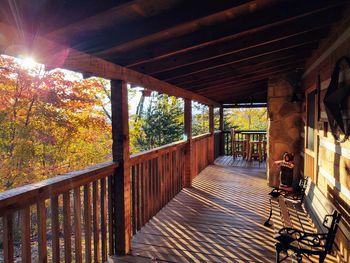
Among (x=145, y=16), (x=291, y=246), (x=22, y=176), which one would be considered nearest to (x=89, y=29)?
(x=145, y=16)

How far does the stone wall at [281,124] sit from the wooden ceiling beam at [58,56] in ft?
11.9

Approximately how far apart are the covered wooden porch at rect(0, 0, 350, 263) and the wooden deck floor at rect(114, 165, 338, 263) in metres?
0.02

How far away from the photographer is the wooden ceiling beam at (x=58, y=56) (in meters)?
1.58

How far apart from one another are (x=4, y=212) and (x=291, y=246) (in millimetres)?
2283

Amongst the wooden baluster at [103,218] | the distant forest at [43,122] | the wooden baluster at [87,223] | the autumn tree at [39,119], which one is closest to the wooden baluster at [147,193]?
the wooden baluster at [103,218]

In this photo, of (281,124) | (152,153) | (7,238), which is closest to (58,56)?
(7,238)

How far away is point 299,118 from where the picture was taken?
217 inches

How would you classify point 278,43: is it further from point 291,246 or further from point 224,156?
point 224,156

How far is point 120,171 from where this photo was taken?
2.94m

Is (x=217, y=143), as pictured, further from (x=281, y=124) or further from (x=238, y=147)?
(x=281, y=124)

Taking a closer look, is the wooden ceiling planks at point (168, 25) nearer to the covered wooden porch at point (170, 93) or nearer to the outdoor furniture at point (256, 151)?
the covered wooden porch at point (170, 93)

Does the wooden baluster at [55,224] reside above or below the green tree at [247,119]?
below

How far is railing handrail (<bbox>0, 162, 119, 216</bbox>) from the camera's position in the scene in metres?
1.66

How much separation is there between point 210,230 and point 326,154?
1.81 meters
